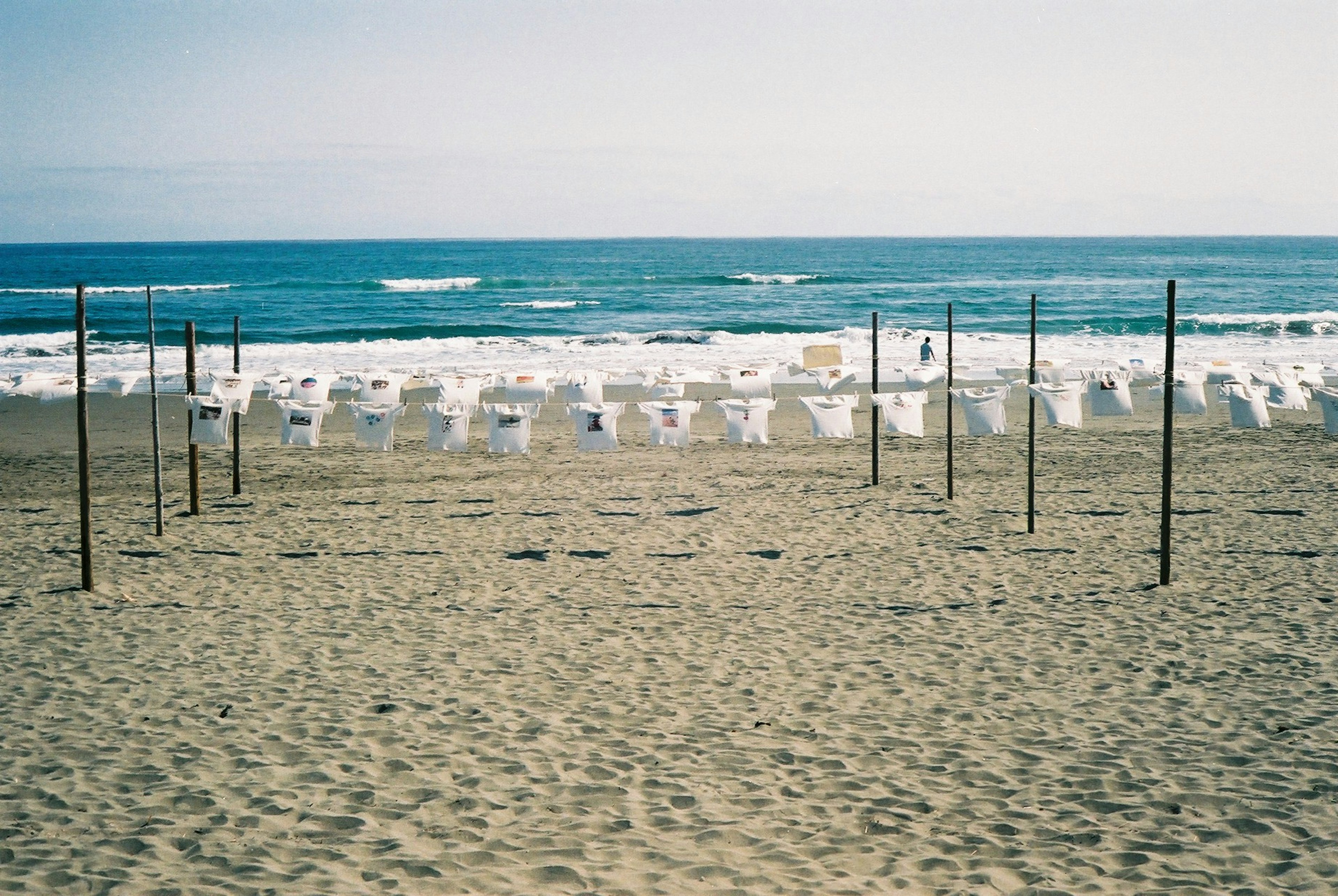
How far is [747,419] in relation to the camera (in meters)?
14.0

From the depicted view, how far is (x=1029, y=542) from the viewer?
456 inches

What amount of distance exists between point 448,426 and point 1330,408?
11.3m

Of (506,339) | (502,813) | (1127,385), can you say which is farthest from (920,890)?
(506,339)

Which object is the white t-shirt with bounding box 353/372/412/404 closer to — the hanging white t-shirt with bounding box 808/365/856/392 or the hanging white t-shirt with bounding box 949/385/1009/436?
the hanging white t-shirt with bounding box 808/365/856/392

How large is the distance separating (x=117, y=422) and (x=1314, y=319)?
43846 millimetres

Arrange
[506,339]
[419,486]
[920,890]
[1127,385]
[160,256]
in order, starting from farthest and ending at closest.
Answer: [160,256] < [506,339] < [419,486] < [1127,385] < [920,890]

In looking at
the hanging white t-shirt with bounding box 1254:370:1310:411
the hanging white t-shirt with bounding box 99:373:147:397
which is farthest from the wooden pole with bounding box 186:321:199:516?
the hanging white t-shirt with bounding box 1254:370:1310:411

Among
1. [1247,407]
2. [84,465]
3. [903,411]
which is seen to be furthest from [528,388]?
[1247,407]

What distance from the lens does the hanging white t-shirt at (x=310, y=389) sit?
14336 millimetres

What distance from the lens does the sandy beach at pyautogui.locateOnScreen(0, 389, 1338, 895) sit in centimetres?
536

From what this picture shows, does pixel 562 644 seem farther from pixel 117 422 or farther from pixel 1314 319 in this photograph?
pixel 1314 319

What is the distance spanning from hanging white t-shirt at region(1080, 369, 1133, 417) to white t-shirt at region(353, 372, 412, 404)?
29.7 ft

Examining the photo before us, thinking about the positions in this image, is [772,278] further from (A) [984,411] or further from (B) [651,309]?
(A) [984,411]

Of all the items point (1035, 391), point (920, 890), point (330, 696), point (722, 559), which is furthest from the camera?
point (1035, 391)
